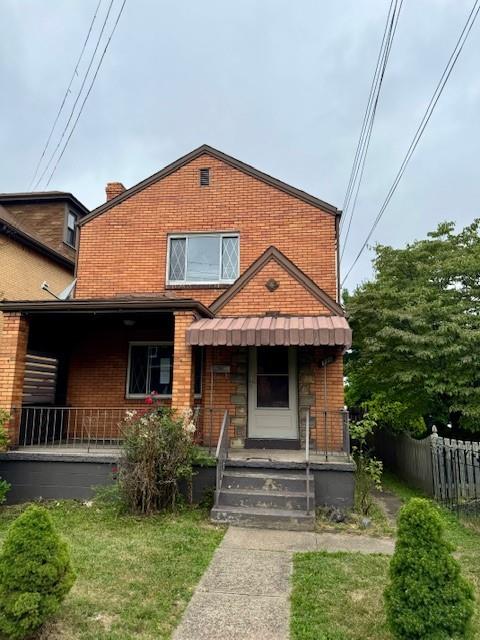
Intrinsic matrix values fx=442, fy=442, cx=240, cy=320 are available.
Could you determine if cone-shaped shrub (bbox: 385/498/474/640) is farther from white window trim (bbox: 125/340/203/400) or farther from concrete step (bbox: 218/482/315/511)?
white window trim (bbox: 125/340/203/400)

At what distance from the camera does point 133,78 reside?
899 centimetres

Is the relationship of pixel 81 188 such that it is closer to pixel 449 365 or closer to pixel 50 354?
pixel 50 354

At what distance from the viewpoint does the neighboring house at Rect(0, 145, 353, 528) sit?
817 cm

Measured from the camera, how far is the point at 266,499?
22.4 feet

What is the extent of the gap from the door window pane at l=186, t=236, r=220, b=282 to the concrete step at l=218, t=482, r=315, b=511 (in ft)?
17.7

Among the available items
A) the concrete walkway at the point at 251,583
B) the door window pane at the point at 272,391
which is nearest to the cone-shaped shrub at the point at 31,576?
the concrete walkway at the point at 251,583

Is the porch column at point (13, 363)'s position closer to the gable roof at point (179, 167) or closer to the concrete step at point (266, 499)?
the gable roof at point (179, 167)

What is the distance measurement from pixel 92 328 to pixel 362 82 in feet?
26.2

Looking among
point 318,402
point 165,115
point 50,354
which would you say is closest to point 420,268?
point 318,402

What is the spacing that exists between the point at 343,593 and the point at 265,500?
106 inches

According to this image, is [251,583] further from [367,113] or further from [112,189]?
[112,189]

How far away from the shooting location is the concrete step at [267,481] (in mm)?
7070

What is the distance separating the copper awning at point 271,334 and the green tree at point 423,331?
129 inches

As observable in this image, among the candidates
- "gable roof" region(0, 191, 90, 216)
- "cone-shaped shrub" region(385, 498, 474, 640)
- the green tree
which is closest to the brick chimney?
"gable roof" region(0, 191, 90, 216)
